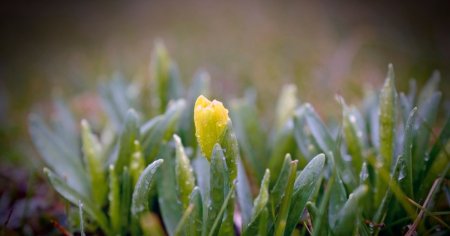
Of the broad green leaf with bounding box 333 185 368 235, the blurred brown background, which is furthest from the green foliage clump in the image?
the blurred brown background

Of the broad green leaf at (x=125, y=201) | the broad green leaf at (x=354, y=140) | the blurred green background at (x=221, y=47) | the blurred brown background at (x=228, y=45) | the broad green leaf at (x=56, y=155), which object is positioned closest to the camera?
the broad green leaf at (x=125, y=201)

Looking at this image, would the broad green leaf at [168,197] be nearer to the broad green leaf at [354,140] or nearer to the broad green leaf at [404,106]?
the broad green leaf at [354,140]

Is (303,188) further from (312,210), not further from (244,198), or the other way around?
(244,198)

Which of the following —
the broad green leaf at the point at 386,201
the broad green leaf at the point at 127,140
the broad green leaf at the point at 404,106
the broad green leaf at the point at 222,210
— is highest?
the broad green leaf at the point at 127,140

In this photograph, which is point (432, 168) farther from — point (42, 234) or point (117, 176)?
point (42, 234)

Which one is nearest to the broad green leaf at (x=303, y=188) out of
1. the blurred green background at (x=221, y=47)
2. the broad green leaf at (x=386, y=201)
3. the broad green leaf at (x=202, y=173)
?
the broad green leaf at (x=386, y=201)

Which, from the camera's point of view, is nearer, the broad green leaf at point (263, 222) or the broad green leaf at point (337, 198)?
the broad green leaf at point (263, 222)

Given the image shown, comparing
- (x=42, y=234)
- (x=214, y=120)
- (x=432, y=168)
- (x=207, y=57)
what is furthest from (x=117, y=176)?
(x=207, y=57)
